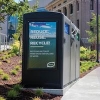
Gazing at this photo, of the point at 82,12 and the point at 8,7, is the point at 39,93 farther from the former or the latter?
the point at 82,12

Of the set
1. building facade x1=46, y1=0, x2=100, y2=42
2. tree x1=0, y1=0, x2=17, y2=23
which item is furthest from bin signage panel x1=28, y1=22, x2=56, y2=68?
building facade x1=46, y1=0, x2=100, y2=42

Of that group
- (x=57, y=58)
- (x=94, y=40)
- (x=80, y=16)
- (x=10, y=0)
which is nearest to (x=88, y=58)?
(x=94, y=40)

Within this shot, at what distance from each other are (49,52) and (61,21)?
1041 millimetres

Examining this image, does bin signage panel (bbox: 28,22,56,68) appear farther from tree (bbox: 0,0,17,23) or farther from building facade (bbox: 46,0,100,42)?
building facade (bbox: 46,0,100,42)

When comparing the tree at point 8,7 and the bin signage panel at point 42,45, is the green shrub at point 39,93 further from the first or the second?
the tree at point 8,7

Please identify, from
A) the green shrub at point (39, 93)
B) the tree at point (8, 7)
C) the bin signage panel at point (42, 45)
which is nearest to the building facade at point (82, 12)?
the bin signage panel at point (42, 45)

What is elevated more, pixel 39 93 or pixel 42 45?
pixel 42 45

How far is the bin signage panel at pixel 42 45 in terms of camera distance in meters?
9.84

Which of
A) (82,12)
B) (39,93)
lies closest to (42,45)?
(39,93)

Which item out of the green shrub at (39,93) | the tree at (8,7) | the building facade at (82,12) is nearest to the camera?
the tree at (8,7)

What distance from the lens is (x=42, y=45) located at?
9.84m

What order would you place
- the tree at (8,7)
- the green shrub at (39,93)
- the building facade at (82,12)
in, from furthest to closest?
the building facade at (82,12) < the green shrub at (39,93) < the tree at (8,7)

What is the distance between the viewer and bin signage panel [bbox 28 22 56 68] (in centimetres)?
984

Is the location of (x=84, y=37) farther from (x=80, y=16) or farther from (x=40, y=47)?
(x=40, y=47)
